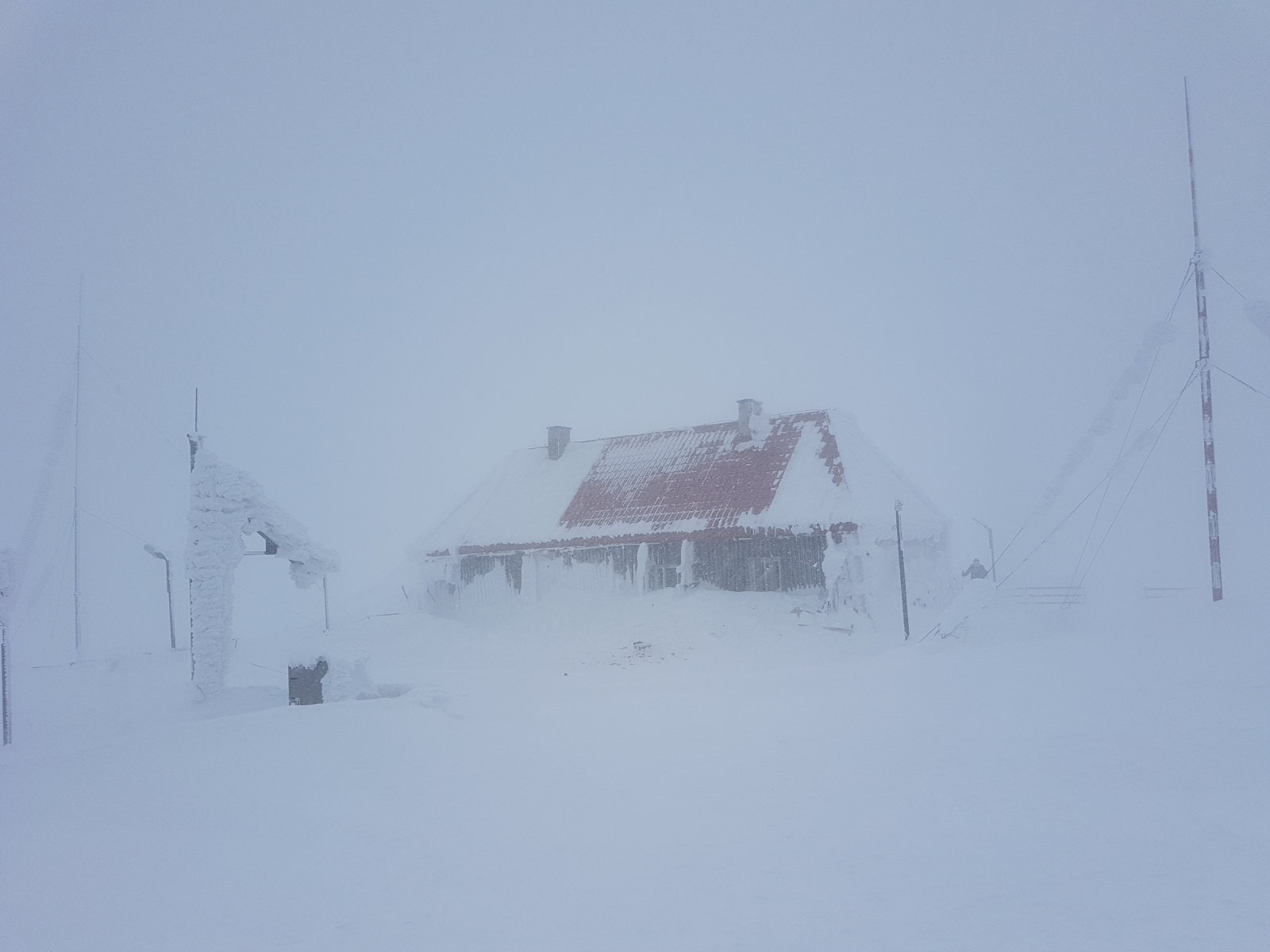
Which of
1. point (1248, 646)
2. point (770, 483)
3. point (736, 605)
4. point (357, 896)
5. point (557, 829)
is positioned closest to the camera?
point (357, 896)

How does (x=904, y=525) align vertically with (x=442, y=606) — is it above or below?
above

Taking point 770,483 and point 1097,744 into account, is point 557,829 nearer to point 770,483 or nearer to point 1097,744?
point 1097,744

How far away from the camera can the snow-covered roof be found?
28.1m

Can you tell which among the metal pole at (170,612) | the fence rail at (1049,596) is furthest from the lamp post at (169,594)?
the fence rail at (1049,596)

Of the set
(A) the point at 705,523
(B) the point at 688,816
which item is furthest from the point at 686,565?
(B) the point at 688,816

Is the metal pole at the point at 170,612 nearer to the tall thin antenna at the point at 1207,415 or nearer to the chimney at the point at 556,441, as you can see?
the chimney at the point at 556,441

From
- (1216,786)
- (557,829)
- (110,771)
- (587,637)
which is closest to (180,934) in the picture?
(557,829)

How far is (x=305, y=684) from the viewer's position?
16.7 meters

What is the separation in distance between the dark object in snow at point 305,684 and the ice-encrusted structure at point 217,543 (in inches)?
71.4

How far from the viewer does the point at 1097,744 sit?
36.0 feet

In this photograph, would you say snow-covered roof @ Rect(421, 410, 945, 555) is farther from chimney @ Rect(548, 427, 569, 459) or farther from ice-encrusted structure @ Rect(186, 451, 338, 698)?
ice-encrusted structure @ Rect(186, 451, 338, 698)

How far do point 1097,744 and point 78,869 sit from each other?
10866mm

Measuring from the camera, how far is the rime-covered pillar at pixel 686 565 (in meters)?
29.3

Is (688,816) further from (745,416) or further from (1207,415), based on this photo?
(745,416)
